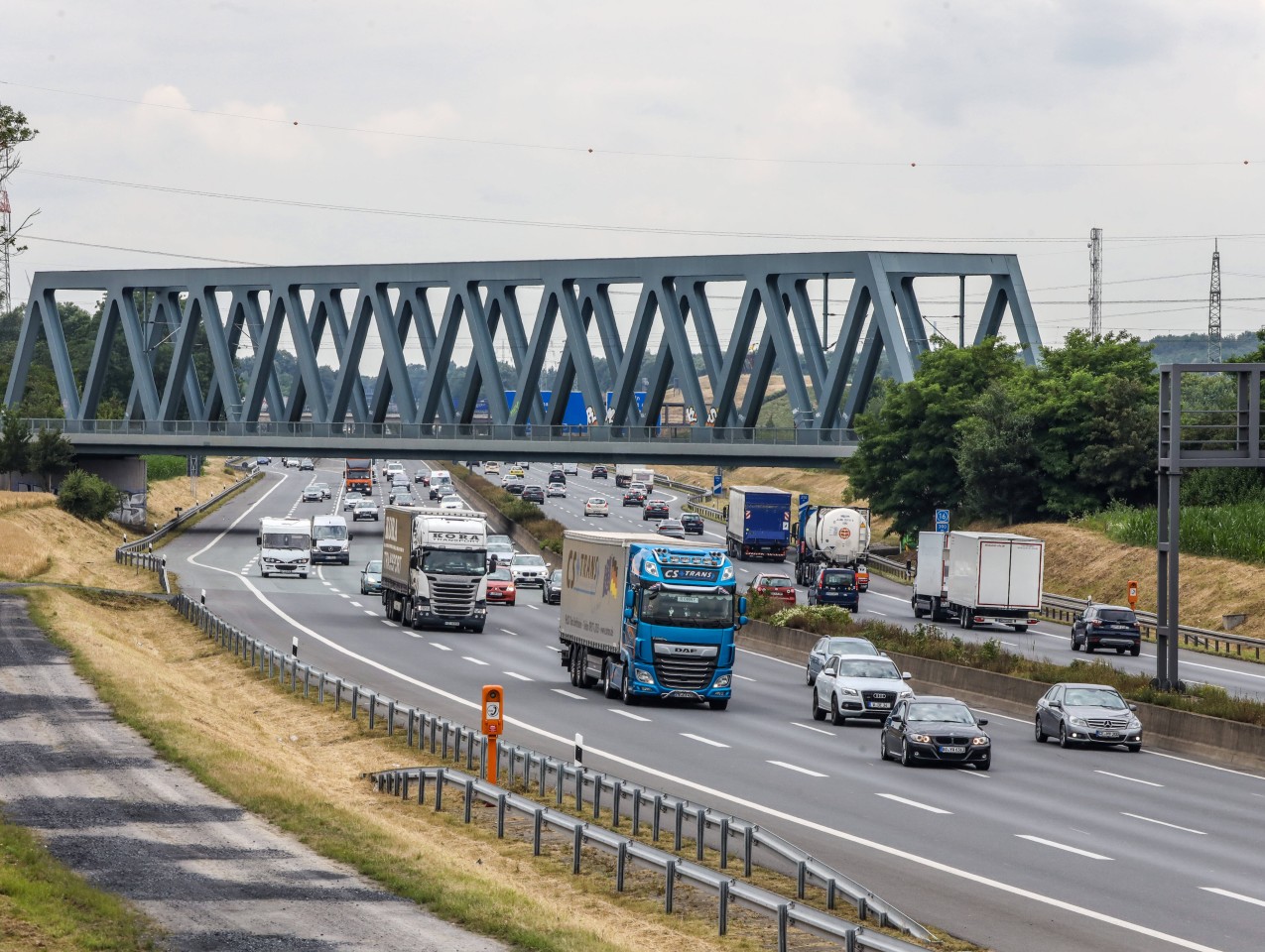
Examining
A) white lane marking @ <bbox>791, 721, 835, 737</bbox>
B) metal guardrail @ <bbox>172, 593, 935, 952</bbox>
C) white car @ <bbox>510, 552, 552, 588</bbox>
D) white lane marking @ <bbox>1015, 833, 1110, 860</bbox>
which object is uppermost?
white car @ <bbox>510, 552, 552, 588</bbox>

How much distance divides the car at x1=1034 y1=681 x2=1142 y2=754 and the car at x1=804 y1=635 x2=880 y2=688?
702 centimetres

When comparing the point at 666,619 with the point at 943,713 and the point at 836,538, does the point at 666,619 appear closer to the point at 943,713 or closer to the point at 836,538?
the point at 943,713

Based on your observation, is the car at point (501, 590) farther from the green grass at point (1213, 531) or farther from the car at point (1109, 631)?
the green grass at point (1213, 531)

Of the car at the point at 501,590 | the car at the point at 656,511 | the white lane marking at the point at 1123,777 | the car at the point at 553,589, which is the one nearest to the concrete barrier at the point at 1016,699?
the white lane marking at the point at 1123,777

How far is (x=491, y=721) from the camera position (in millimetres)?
26141

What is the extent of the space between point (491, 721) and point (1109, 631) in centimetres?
3674

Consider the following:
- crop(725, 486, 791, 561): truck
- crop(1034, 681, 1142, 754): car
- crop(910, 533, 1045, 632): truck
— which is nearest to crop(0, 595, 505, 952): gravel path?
crop(1034, 681, 1142, 754): car

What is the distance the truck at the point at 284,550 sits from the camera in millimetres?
81688

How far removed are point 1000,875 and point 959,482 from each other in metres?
72.9

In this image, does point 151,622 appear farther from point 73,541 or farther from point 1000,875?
point 1000,875

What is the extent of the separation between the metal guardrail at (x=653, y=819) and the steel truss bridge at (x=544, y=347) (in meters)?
45.6

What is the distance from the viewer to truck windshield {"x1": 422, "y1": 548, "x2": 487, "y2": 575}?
187 ft

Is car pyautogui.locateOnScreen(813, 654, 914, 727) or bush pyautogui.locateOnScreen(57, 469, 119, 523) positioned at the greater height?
bush pyautogui.locateOnScreen(57, 469, 119, 523)

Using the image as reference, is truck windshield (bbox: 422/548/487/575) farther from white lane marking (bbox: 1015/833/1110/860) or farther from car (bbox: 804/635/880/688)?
white lane marking (bbox: 1015/833/1110/860)
